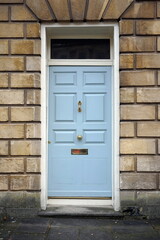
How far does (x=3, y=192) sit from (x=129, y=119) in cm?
264

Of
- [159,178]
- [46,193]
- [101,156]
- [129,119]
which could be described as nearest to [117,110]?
[129,119]

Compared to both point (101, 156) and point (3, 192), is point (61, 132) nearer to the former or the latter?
point (101, 156)

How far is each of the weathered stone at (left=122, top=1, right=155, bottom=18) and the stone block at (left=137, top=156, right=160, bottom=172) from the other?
8.45ft

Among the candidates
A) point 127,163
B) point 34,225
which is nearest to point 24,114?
point 34,225

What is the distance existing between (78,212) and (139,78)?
2.66 meters

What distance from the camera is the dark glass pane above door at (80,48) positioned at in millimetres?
6176

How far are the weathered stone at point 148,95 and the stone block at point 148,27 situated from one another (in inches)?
40.8

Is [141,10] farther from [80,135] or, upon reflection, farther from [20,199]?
[20,199]

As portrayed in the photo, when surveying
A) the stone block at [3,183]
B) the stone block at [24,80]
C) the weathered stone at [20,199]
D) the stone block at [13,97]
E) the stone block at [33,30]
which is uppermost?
the stone block at [33,30]

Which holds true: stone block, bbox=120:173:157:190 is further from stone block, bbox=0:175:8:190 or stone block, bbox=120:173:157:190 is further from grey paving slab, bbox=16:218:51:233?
stone block, bbox=0:175:8:190

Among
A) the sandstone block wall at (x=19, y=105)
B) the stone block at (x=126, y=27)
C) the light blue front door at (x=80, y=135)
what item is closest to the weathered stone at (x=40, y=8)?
the sandstone block wall at (x=19, y=105)

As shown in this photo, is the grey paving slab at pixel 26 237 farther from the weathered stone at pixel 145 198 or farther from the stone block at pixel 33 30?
the stone block at pixel 33 30

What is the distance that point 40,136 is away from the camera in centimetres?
576

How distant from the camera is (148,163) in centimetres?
570
